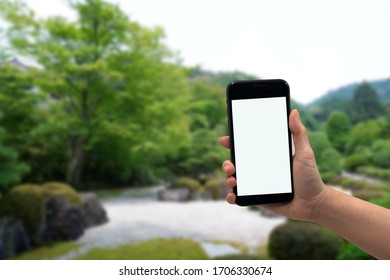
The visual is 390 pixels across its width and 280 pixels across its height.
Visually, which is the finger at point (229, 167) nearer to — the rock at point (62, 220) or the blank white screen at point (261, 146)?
the blank white screen at point (261, 146)

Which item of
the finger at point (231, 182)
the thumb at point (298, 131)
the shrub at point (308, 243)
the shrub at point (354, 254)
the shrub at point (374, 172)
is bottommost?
the shrub at point (308, 243)

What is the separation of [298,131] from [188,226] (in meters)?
2.50

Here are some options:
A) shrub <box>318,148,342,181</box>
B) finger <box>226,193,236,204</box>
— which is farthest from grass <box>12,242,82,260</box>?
finger <box>226,193,236,204</box>

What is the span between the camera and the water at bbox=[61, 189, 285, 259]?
130 inches

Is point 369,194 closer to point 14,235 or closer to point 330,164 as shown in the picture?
point 330,164

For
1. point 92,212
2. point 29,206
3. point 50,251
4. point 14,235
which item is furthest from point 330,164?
point 14,235

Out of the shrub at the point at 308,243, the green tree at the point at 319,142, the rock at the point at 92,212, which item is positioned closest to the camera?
the shrub at the point at 308,243

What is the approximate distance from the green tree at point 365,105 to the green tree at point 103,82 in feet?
4.67

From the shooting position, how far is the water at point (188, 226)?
10.8ft

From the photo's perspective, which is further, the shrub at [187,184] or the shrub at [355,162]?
the shrub at [187,184]

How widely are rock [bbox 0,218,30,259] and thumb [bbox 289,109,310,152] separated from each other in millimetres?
2823

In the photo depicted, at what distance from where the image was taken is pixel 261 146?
105 cm

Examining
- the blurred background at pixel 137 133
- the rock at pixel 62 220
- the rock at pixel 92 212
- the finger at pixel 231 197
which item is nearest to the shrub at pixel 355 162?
the blurred background at pixel 137 133

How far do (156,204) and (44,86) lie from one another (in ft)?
4.51
